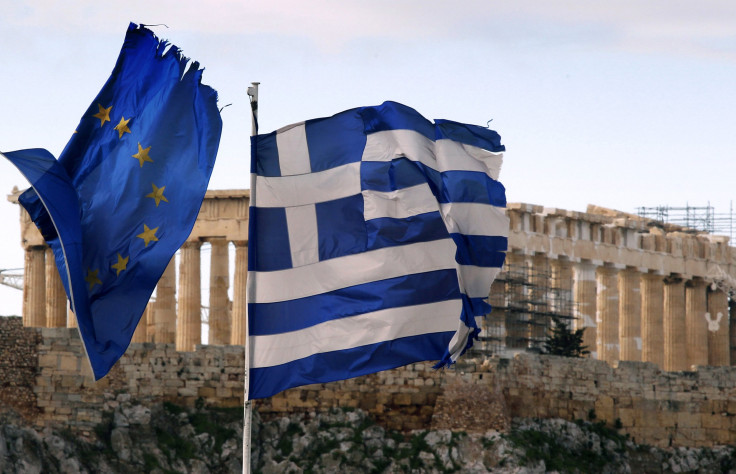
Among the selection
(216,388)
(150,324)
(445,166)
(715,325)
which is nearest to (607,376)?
(216,388)

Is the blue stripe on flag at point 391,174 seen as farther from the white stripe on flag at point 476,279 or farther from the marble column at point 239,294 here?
the marble column at point 239,294

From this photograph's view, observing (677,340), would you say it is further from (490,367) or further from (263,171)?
(263,171)

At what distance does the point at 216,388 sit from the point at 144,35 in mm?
28843

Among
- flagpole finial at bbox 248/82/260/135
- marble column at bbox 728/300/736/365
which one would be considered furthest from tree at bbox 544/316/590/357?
flagpole finial at bbox 248/82/260/135

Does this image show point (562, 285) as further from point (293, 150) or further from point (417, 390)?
point (293, 150)

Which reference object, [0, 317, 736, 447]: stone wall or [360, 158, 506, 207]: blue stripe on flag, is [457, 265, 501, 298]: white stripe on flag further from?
[0, 317, 736, 447]: stone wall

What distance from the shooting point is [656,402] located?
65938 mm

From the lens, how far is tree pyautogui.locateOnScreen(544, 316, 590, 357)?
7462 centimetres

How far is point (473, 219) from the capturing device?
1215 inches

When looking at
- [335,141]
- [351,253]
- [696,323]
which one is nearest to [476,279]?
[351,253]

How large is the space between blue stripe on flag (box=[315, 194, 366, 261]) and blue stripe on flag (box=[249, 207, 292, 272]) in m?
0.53

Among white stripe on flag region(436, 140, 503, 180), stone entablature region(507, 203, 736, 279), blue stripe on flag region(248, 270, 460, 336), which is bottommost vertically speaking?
Result: blue stripe on flag region(248, 270, 460, 336)

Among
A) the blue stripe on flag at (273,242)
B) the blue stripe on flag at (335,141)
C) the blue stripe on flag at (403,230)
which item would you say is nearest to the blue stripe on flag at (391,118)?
the blue stripe on flag at (335,141)

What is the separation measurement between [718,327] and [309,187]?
63.8 meters
